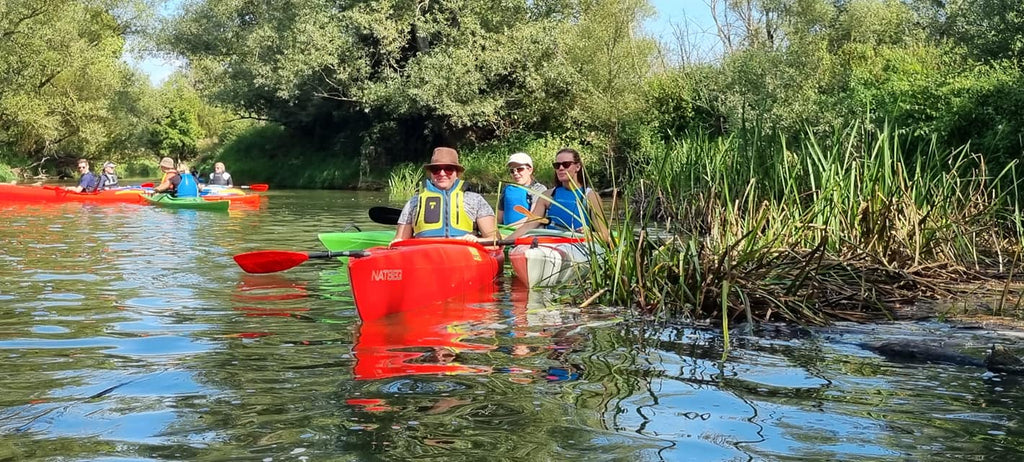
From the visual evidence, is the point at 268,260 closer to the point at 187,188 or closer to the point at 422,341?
the point at 422,341

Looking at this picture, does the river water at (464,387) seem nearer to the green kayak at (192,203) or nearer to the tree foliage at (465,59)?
the green kayak at (192,203)

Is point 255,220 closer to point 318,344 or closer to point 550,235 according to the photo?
point 550,235

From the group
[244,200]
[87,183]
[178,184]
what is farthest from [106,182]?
[244,200]

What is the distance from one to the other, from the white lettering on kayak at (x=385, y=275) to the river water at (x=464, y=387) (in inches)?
10.3

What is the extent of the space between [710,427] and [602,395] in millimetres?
533

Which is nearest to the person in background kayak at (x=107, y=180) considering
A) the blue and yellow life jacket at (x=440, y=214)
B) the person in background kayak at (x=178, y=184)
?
the person in background kayak at (x=178, y=184)

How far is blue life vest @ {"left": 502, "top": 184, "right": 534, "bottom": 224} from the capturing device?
820 cm

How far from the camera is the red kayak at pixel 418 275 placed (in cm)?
541

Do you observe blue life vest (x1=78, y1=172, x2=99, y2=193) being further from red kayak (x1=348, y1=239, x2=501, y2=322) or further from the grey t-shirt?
red kayak (x1=348, y1=239, x2=501, y2=322)

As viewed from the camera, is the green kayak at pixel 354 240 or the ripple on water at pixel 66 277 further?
the green kayak at pixel 354 240

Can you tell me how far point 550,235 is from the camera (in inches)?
283

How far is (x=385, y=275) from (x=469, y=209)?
1933 mm

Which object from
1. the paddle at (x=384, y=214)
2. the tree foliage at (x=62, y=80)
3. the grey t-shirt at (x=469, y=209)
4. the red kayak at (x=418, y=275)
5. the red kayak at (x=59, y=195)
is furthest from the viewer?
the tree foliage at (x=62, y=80)

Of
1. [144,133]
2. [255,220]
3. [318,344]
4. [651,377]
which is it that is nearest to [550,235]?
[318,344]
